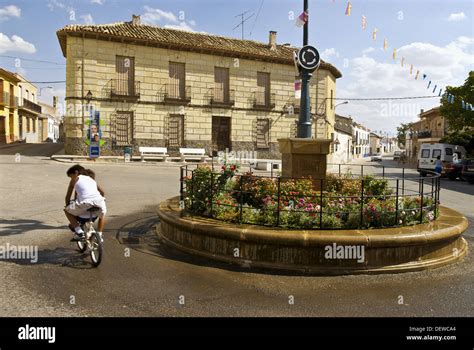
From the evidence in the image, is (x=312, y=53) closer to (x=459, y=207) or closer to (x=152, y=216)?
(x=152, y=216)

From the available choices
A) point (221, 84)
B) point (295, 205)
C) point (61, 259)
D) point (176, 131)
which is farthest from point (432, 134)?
point (61, 259)

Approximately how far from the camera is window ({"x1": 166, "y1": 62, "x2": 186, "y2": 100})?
27922 millimetres

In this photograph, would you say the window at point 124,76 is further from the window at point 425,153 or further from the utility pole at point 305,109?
the utility pole at point 305,109

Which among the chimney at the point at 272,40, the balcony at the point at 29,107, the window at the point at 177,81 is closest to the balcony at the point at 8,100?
the balcony at the point at 29,107

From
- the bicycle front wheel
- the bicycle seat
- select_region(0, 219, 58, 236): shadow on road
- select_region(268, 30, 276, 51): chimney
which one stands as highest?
select_region(268, 30, 276, 51): chimney

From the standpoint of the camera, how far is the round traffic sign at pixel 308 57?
8.05 metres

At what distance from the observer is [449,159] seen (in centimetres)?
2467

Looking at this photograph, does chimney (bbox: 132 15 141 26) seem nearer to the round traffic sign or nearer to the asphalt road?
the round traffic sign

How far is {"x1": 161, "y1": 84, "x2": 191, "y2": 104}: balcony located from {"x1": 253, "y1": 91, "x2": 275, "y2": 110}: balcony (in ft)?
18.5

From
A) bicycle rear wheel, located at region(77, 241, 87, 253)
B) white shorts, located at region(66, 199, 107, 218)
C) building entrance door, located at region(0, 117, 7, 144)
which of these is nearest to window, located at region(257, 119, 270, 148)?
building entrance door, located at region(0, 117, 7, 144)

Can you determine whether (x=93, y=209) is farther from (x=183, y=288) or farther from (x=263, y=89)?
(x=263, y=89)

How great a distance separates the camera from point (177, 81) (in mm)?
28203
